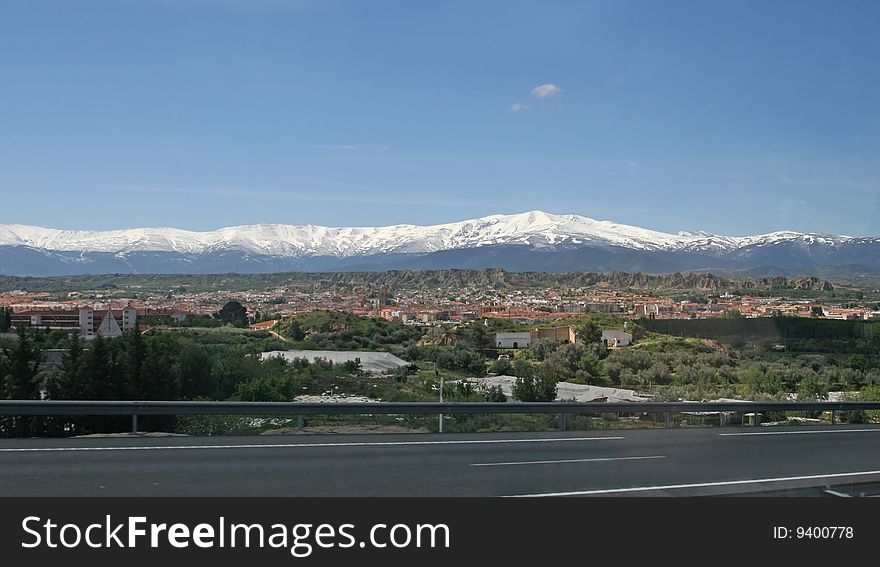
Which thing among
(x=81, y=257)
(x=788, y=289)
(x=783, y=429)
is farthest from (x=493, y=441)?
(x=81, y=257)

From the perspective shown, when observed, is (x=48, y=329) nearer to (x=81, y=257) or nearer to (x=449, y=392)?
(x=449, y=392)

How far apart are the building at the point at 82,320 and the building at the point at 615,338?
16164 millimetres

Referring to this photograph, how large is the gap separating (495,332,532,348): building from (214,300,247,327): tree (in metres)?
9.86

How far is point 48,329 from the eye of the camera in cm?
2733

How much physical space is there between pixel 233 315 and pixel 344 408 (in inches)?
851

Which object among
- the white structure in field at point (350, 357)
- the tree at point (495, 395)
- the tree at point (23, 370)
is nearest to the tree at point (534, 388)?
the tree at point (495, 395)

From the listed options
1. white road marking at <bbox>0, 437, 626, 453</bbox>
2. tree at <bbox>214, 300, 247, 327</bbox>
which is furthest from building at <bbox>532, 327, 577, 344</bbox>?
white road marking at <bbox>0, 437, 626, 453</bbox>

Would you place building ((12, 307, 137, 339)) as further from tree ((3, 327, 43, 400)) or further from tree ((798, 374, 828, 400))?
tree ((798, 374, 828, 400))

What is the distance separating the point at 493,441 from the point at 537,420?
4.56 metres

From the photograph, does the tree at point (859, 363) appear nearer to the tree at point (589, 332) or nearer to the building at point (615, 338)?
the building at point (615, 338)

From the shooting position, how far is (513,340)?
32.6 m

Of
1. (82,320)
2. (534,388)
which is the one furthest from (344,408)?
(82,320)

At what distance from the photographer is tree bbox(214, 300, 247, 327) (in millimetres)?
34594

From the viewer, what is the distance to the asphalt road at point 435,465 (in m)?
9.47
